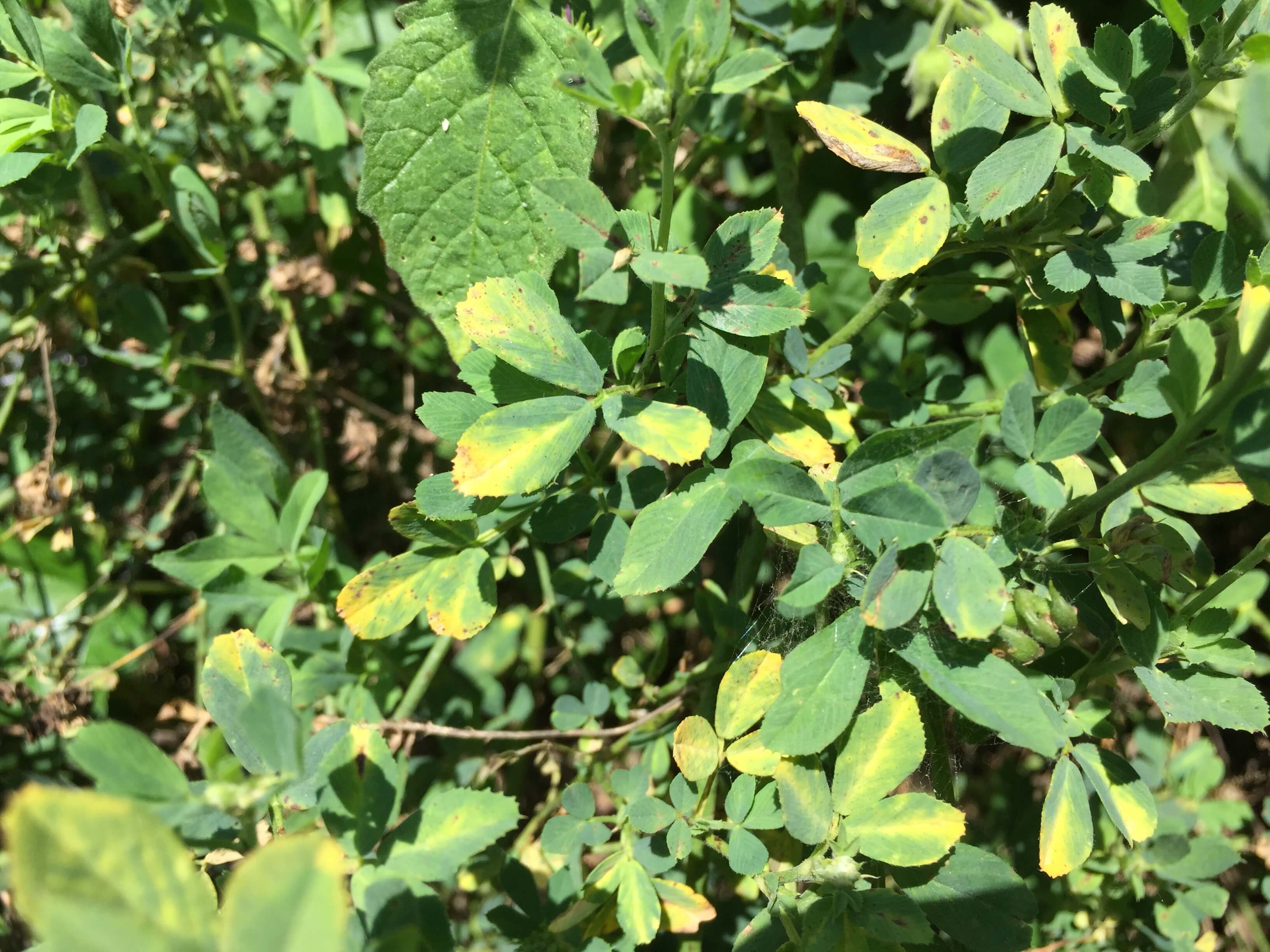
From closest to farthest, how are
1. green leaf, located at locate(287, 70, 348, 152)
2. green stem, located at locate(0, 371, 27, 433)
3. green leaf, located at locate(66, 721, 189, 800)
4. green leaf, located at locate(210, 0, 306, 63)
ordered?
green leaf, located at locate(66, 721, 189, 800)
green leaf, located at locate(210, 0, 306, 63)
green leaf, located at locate(287, 70, 348, 152)
green stem, located at locate(0, 371, 27, 433)

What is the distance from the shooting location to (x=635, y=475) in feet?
4.32

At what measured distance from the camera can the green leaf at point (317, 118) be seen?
1.88 metres

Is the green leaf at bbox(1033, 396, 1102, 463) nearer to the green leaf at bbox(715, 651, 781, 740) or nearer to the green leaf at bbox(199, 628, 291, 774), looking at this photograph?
the green leaf at bbox(715, 651, 781, 740)

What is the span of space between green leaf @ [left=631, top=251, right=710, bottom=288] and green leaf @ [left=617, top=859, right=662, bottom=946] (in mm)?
848

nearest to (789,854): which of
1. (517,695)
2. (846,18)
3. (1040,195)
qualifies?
(517,695)

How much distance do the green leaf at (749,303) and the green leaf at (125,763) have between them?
2.65ft

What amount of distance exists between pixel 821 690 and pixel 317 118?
1544mm

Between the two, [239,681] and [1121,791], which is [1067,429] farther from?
[239,681]

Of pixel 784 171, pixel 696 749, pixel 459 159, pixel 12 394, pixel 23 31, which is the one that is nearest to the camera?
pixel 696 749

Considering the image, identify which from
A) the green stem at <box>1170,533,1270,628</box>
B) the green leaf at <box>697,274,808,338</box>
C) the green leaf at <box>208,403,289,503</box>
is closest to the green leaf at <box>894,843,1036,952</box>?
the green stem at <box>1170,533,1270,628</box>

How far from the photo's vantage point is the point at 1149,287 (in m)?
1.21

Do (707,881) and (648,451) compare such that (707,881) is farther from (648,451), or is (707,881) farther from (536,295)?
(536,295)

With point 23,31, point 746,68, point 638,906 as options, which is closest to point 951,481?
point 746,68

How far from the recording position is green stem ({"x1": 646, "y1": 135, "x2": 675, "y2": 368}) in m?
0.95
